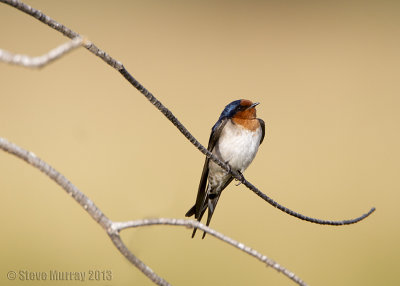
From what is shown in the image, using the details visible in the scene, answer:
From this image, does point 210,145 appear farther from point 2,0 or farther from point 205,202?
point 2,0

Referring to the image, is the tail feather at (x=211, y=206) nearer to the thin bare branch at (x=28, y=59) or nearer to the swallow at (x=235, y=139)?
the swallow at (x=235, y=139)

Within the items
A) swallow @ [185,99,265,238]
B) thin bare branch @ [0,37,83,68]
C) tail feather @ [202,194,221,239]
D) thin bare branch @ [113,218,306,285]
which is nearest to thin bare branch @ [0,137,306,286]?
thin bare branch @ [113,218,306,285]

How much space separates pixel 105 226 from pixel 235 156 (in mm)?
1153

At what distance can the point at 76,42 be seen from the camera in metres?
0.31

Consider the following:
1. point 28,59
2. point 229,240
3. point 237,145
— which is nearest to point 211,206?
point 237,145

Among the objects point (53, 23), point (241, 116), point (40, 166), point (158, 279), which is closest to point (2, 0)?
point (53, 23)

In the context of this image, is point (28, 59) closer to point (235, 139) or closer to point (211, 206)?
point (235, 139)

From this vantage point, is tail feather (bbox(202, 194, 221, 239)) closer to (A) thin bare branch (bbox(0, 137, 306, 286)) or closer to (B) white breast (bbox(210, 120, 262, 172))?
(B) white breast (bbox(210, 120, 262, 172))

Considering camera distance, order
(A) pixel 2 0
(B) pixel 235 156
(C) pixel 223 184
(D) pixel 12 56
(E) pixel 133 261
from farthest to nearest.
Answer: (C) pixel 223 184 < (B) pixel 235 156 < (A) pixel 2 0 < (E) pixel 133 261 < (D) pixel 12 56

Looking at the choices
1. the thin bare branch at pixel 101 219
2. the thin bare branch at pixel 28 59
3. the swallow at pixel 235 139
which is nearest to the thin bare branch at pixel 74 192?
the thin bare branch at pixel 101 219

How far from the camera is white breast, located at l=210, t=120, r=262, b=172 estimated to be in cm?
153

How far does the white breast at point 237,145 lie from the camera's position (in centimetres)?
153

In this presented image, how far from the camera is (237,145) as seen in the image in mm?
1530

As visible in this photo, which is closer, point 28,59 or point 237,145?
point 28,59
